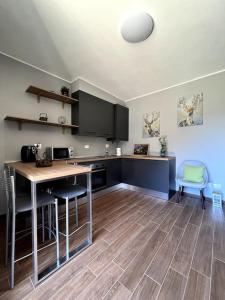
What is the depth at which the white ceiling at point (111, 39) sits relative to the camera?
1.84 meters

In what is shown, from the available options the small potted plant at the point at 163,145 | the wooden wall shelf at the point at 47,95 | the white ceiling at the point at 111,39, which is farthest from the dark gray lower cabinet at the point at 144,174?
the white ceiling at the point at 111,39

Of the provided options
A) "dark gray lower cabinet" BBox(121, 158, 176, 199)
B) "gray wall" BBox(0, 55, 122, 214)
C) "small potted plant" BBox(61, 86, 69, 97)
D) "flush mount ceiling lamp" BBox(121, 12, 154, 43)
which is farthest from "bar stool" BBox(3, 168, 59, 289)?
"flush mount ceiling lamp" BBox(121, 12, 154, 43)

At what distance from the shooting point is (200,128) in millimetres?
2895

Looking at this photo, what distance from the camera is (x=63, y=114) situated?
2936mm

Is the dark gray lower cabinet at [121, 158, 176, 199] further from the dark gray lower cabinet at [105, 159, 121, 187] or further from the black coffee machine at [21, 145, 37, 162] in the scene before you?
the black coffee machine at [21, 145, 37, 162]

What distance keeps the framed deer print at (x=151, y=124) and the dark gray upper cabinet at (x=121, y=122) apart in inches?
22.0

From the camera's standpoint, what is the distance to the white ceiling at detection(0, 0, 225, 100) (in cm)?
184

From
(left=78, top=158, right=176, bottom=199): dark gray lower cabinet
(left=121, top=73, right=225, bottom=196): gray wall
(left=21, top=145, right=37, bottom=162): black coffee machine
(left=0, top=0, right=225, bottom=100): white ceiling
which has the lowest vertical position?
(left=78, top=158, right=176, bottom=199): dark gray lower cabinet

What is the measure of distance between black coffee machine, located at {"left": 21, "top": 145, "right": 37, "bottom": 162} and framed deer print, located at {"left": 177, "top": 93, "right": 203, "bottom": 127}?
3132mm

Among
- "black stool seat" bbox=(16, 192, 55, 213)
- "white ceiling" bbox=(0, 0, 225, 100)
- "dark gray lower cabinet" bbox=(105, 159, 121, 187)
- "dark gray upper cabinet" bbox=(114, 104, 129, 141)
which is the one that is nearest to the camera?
"black stool seat" bbox=(16, 192, 55, 213)

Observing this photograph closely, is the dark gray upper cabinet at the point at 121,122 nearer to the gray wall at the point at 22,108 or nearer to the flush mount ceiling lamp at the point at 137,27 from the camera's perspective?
the gray wall at the point at 22,108

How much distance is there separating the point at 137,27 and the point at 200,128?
7.42 feet

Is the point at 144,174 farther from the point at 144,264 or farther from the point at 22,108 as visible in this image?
the point at 22,108

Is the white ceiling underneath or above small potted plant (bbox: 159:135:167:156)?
above
